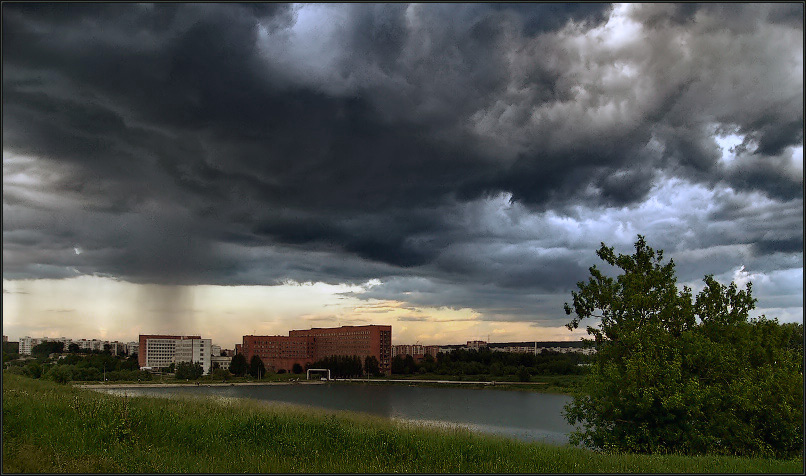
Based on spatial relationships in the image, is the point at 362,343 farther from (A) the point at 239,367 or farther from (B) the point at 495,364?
(B) the point at 495,364

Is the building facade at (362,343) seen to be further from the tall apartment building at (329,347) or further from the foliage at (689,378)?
the foliage at (689,378)

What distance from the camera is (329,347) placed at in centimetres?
19700

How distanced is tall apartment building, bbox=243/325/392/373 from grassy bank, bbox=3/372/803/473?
16867 cm

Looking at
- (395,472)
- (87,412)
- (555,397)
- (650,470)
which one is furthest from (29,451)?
(555,397)

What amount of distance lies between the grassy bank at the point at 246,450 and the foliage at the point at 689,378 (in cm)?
752

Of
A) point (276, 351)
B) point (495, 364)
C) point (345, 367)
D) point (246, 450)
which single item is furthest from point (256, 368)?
point (246, 450)

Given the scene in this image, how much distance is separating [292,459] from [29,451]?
568 cm

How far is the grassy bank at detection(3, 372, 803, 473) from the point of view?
11688 mm

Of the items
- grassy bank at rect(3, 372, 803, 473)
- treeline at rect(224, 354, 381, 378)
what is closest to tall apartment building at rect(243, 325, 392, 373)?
treeline at rect(224, 354, 381, 378)

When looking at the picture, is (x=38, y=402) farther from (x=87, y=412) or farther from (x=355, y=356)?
(x=355, y=356)

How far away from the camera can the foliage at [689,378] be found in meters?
21.7

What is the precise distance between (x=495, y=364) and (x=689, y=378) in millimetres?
133599

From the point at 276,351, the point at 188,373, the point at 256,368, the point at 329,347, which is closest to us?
the point at 188,373

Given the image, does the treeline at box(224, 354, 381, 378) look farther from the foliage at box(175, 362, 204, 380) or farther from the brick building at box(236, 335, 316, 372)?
the foliage at box(175, 362, 204, 380)
